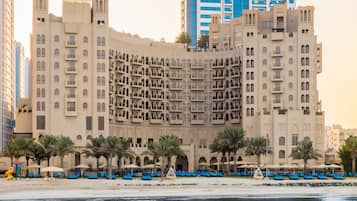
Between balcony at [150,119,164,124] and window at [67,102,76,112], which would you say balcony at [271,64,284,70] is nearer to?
balcony at [150,119,164,124]

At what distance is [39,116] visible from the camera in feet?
440

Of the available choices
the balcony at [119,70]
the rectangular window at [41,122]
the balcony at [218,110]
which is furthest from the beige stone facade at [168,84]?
the balcony at [119,70]

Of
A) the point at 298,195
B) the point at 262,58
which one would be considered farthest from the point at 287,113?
the point at 298,195

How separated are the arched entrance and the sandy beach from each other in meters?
45.5

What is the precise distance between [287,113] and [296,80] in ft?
35.9

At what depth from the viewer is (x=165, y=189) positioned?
88.4 meters

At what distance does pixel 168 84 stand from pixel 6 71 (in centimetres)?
3627

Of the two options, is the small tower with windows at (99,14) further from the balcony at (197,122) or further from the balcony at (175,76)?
the balcony at (197,122)

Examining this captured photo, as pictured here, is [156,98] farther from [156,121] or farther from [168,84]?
[156,121]

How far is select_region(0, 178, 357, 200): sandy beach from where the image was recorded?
80750 millimetres

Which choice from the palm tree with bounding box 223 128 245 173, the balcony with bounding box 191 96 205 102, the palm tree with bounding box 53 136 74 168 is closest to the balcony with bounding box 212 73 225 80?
the balcony with bounding box 191 96 205 102

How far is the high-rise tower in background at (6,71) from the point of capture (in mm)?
144750

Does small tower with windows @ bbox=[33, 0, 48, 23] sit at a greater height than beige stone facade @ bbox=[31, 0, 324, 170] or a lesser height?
greater

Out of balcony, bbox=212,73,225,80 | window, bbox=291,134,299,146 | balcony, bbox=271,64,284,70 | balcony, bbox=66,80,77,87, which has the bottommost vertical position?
window, bbox=291,134,299,146
